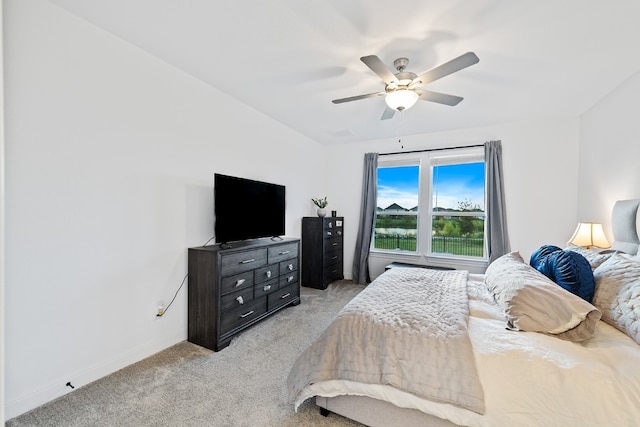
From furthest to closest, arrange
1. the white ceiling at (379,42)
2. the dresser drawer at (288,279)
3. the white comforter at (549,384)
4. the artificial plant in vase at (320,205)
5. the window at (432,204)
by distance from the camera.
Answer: the artificial plant in vase at (320,205) → the window at (432,204) → the dresser drawer at (288,279) → the white ceiling at (379,42) → the white comforter at (549,384)

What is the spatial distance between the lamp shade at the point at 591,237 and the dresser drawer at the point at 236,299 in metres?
3.51

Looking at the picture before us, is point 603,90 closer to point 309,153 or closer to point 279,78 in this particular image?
point 279,78

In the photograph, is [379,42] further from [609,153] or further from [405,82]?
[609,153]

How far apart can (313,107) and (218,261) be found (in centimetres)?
218

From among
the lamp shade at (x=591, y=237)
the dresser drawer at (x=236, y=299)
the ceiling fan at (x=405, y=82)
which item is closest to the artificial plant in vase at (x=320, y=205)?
the dresser drawer at (x=236, y=299)

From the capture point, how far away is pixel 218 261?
2.40 m

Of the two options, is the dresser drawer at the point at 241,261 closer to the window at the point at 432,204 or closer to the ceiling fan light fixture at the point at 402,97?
the ceiling fan light fixture at the point at 402,97

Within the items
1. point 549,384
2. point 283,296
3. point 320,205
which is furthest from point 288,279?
point 549,384

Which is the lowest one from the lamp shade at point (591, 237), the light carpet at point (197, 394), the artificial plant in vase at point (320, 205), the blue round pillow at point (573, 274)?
the light carpet at point (197, 394)

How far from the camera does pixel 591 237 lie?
8.98 ft

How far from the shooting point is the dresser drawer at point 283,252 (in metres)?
3.09

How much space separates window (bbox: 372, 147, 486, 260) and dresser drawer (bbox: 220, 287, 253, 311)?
2.71 m

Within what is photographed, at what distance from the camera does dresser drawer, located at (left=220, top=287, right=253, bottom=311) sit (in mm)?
2480

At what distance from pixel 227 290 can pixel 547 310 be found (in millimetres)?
2368
